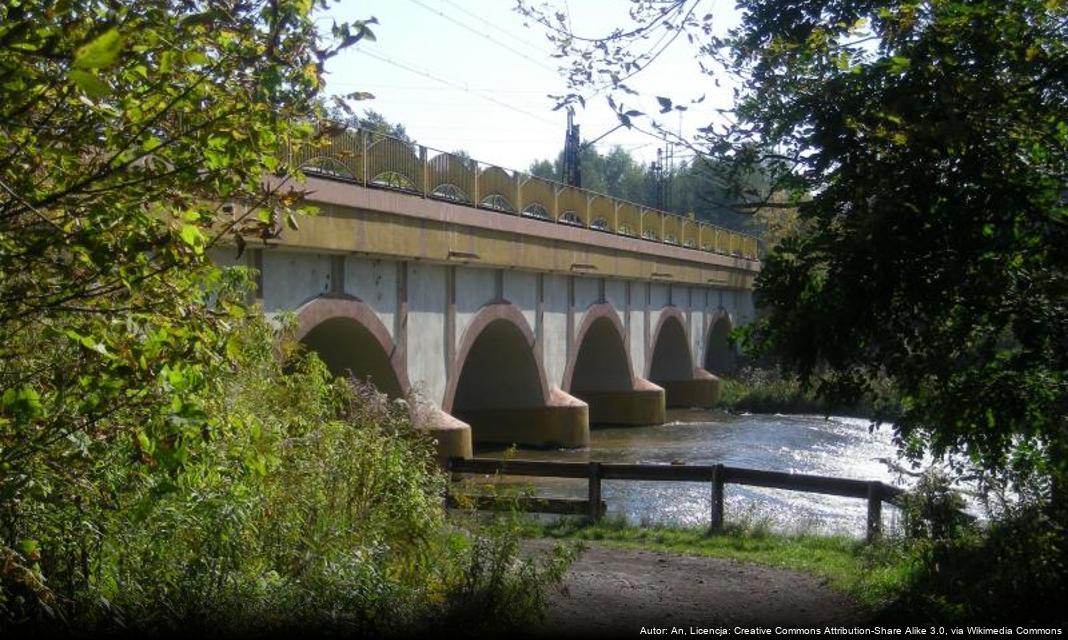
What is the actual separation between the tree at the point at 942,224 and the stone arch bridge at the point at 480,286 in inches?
87.3

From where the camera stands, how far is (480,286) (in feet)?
71.7

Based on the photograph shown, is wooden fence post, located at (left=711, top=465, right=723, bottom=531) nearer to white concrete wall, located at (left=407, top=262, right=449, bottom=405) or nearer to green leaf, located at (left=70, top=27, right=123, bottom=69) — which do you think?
white concrete wall, located at (left=407, top=262, right=449, bottom=405)

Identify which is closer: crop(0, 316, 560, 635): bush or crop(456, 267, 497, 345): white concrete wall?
crop(0, 316, 560, 635): bush

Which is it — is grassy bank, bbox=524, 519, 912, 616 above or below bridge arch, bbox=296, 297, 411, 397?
below

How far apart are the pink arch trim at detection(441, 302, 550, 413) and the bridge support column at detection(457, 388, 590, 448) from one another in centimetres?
34

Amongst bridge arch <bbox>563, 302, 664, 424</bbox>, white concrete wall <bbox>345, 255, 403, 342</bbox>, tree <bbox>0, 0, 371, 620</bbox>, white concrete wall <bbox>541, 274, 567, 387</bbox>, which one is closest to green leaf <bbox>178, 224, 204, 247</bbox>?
tree <bbox>0, 0, 371, 620</bbox>

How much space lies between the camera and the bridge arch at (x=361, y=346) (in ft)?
55.7

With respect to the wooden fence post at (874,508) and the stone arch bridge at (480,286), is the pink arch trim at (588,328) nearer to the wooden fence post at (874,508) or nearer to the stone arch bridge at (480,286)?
the stone arch bridge at (480,286)

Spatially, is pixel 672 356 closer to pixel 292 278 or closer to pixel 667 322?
pixel 667 322

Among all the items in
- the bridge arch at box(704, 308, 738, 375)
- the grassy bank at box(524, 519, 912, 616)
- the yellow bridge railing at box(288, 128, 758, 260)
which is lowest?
the grassy bank at box(524, 519, 912, 616)

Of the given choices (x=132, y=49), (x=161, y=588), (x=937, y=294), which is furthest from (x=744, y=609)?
(x=132, y=49)

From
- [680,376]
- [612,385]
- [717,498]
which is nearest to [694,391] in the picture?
[680,376]

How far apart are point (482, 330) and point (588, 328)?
757 centimetres

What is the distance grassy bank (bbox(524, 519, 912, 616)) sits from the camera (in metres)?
9.29
